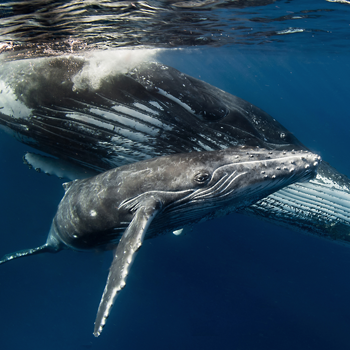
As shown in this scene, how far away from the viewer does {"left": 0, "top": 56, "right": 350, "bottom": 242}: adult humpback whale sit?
4.66 metres

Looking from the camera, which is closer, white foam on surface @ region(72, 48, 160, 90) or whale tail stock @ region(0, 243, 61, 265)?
white foam on surface @ region(72, 48, 160, 90)

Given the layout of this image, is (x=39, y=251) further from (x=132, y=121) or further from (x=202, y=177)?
(x=202, y=177)

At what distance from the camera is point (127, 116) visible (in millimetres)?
4684

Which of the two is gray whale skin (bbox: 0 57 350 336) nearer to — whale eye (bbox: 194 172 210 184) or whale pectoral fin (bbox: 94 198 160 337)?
whale eye (bbox: 194 172 210 184)

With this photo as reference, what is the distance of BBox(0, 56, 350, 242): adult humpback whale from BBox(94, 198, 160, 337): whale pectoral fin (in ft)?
7.29

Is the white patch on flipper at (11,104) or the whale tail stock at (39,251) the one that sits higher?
the white patch on flipper at (11,104)

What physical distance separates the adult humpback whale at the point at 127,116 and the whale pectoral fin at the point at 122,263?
2221mm

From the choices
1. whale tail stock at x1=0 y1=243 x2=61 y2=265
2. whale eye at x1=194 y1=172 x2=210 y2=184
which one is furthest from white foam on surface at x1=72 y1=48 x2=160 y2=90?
whale tail stock at x1=0 y1=243 x2=61 y2=265

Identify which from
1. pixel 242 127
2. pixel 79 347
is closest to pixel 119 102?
pixel 242 127

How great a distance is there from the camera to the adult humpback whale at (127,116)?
15.3 feet

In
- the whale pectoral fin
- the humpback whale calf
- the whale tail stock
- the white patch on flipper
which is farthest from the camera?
the whale tail stock

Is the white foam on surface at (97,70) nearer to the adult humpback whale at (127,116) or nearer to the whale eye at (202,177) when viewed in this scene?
the adult humpback whale at (127,116)

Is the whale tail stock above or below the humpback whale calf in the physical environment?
below

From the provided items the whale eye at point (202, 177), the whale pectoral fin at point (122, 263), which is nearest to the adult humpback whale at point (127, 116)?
the whale eye at point (202, 177)
